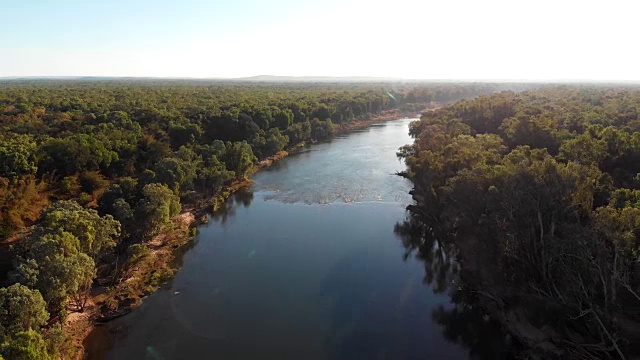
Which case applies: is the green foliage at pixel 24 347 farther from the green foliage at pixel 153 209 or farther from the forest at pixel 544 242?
the forest at pixel 544 242

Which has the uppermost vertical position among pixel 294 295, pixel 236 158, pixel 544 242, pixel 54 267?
pixel 544 242

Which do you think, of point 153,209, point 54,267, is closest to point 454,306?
point 153,209

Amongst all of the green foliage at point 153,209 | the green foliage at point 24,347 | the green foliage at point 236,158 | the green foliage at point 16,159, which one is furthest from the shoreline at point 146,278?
the green foliage at point 16,159

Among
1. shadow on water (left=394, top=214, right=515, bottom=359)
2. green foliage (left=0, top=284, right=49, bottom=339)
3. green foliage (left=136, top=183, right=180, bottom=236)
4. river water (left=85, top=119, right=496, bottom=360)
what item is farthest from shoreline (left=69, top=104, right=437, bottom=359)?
shadow on water (left=394, top=214, right=515, bottom=359)

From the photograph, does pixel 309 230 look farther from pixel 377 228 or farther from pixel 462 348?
pixel 462 348

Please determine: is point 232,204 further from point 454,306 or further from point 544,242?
point 544,242

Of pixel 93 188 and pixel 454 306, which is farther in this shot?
pixel 93 188
